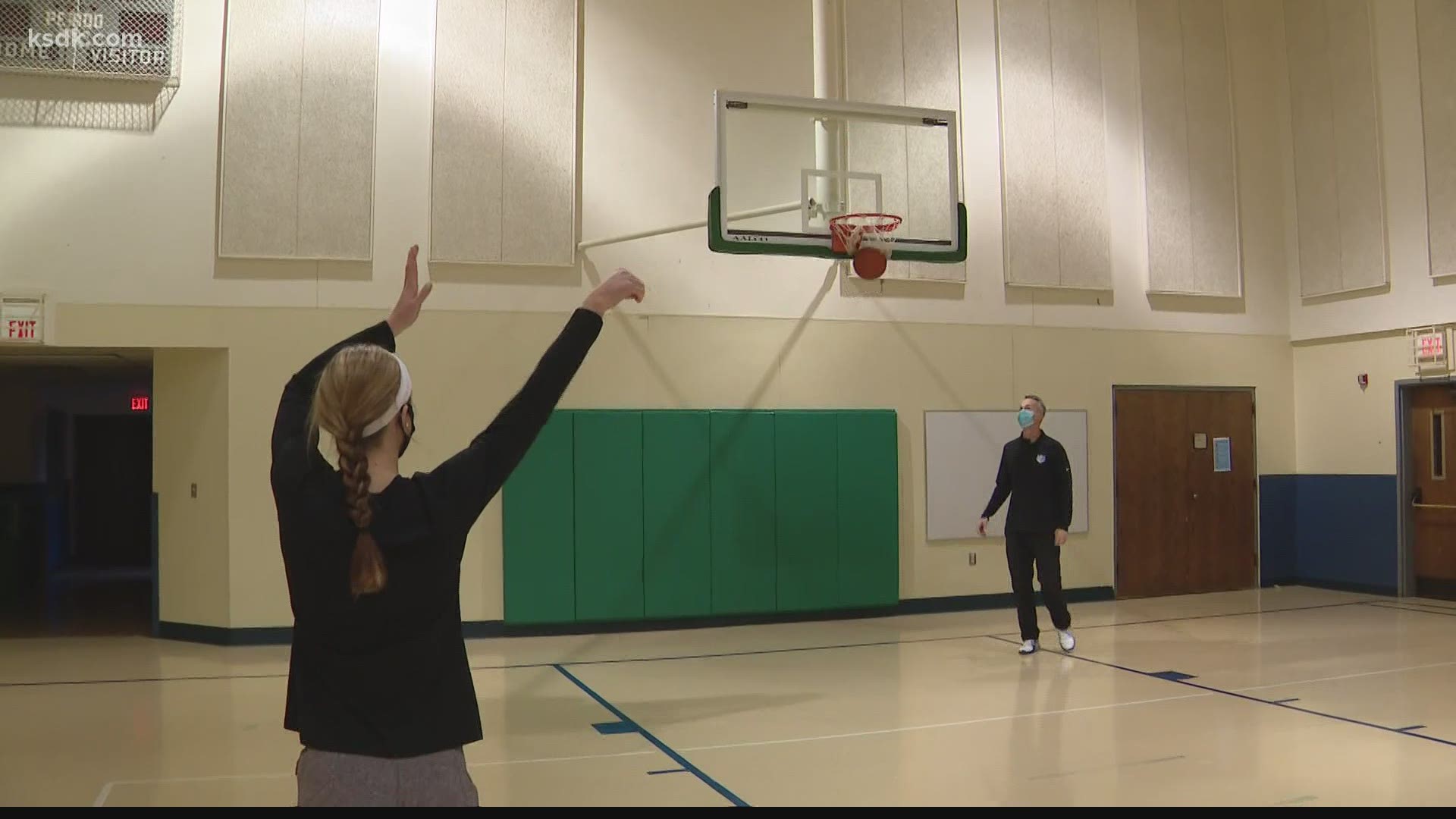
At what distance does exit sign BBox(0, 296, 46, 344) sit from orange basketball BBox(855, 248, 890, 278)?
6.56 m

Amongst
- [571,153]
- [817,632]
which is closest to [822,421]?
[817,632]

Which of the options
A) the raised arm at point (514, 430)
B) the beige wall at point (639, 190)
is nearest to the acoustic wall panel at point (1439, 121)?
the beige wall at point (639, 190)

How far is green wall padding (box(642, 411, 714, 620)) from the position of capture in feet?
33.2

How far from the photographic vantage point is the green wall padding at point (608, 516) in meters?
9.95

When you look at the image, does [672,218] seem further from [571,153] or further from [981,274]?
[981,274]

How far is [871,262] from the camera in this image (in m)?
8.66

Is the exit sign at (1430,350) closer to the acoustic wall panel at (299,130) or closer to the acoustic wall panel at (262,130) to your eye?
the acoustic wall panel at (299,130)

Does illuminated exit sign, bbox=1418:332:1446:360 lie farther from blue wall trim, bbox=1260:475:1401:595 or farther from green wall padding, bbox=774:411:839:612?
green wall padding, bbox=774:411:839:612

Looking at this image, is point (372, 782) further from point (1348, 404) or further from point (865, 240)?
point (1348, 404)

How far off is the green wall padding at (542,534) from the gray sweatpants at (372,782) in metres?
7.94

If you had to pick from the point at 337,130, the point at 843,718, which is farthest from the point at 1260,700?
the point at 337,130

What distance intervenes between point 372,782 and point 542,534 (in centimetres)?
806

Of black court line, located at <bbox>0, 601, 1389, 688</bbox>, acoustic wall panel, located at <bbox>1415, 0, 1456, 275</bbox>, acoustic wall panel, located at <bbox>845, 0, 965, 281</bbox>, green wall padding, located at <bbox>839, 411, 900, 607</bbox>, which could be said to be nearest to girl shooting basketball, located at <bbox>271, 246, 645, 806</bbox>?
black court line, located at <bbox>0, 601, 1389, 688</bbox>

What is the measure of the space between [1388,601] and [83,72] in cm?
1329
